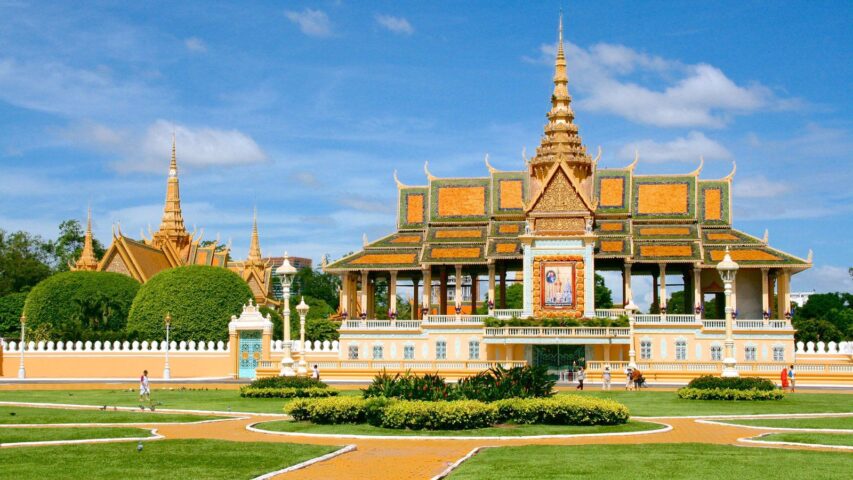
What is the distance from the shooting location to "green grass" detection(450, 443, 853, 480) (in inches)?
647

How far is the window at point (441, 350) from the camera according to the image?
190 feet

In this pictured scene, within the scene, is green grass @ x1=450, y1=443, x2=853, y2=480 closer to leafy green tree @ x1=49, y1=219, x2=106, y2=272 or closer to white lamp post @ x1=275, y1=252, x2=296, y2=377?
white lamp post @ x1=275, y1=252, x2=296, y2=377

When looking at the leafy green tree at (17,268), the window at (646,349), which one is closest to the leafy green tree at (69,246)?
the leafy green tree at (17,268)

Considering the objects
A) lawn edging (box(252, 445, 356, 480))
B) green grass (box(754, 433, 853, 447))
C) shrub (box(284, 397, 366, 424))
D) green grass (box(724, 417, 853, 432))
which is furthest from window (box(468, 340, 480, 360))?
lawn edging (box(252, 445, 356, 480))

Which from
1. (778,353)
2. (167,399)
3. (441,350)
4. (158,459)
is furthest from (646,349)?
(158,459)

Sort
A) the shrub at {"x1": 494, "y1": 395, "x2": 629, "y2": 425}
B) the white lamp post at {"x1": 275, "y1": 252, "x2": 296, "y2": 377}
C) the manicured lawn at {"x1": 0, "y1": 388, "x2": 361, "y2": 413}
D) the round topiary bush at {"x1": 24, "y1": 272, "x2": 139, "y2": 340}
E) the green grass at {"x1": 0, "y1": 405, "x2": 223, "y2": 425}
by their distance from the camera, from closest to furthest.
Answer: the shrub at {"x1": 494, "y1": 395, "x2": 629, "y2": 425} < the green grass at {"x1": 0, "y1": 405, "x2": 223, "y2": 425} < the manicured lawn at {"x1": 0, "y1": 388, "x2": 361, "y2": 413} < the white lamp post at {"x1": 275, "y1": 252, "x2": 296, "y2": 377} < the round topiary bush at {"x1": 24, "y1": 272, "x2": 139, "y2": 340}

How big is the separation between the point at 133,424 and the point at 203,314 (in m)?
39.1

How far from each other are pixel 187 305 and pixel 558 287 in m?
21.1

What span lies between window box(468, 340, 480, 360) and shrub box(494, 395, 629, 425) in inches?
1291

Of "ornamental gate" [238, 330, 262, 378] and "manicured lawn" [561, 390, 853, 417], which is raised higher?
"ornamental gate" [238, 330, 262, 378]

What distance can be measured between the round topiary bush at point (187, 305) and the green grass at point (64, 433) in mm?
38271

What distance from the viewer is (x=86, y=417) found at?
27.4m

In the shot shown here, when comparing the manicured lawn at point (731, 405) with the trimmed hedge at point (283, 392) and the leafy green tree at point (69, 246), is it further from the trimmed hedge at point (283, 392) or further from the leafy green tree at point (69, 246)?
the leafy green tree at point (69, 246)

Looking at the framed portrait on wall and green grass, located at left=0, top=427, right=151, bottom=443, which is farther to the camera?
the framed portrait on wall
